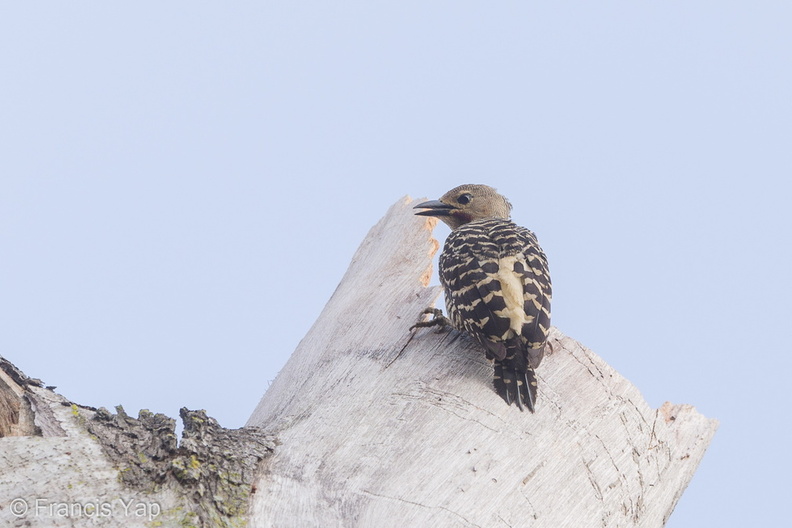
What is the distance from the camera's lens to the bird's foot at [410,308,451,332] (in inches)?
222

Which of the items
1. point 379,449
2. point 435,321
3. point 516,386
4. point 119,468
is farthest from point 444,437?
point 119,468

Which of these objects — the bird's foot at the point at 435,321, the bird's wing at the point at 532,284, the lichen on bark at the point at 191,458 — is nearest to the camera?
the lichen on bark at the point at 191,458

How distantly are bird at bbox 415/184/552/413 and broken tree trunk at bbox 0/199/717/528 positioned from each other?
122 millimetres

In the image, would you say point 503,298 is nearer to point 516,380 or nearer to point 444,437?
point 516,380

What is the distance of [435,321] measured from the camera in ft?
18.6

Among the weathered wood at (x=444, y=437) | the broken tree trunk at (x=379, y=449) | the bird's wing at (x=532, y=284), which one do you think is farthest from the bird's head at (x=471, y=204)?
the broken tree trunk at (x=379, y=449)

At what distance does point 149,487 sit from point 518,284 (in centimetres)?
283

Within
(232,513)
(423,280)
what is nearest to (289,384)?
(423,280)

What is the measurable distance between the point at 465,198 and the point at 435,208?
0.79m

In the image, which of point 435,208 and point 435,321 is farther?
point 435,208

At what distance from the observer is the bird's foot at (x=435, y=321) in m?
5.65

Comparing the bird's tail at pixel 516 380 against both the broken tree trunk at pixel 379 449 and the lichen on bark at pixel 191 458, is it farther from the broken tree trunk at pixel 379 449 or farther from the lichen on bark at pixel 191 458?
the lichen on bark at pixel 191 458

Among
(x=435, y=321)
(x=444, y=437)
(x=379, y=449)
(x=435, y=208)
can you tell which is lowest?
(x=379, y=449)

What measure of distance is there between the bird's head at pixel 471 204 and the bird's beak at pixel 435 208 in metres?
0.08
